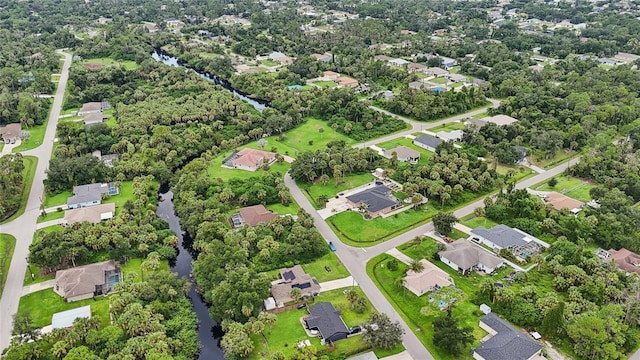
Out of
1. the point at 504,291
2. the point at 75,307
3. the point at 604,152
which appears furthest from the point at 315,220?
the point at 604,152

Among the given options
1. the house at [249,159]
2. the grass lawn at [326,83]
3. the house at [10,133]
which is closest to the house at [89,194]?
the house at [249,159]

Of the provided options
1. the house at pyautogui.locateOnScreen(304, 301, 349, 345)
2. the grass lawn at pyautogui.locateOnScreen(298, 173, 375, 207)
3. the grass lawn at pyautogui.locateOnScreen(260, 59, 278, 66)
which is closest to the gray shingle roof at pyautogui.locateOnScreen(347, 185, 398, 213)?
the grass lawn at pyautogui.locateOnScreen(298, 173, 375, 207)

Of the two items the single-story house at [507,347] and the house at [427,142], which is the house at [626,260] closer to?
the single-story house at [507,347]

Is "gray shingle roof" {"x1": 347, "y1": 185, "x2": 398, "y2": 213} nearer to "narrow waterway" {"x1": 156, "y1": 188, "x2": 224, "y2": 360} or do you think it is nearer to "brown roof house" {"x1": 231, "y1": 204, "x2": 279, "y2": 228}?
"brown roof house" {"x1": 231, "y1": 204, "x2": 279, "y2": 228}

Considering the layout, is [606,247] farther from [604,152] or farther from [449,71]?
[449,71]

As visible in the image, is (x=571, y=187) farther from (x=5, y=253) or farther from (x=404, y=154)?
(x=5, y=253)

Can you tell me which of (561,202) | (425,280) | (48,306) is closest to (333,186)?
(425,280)
